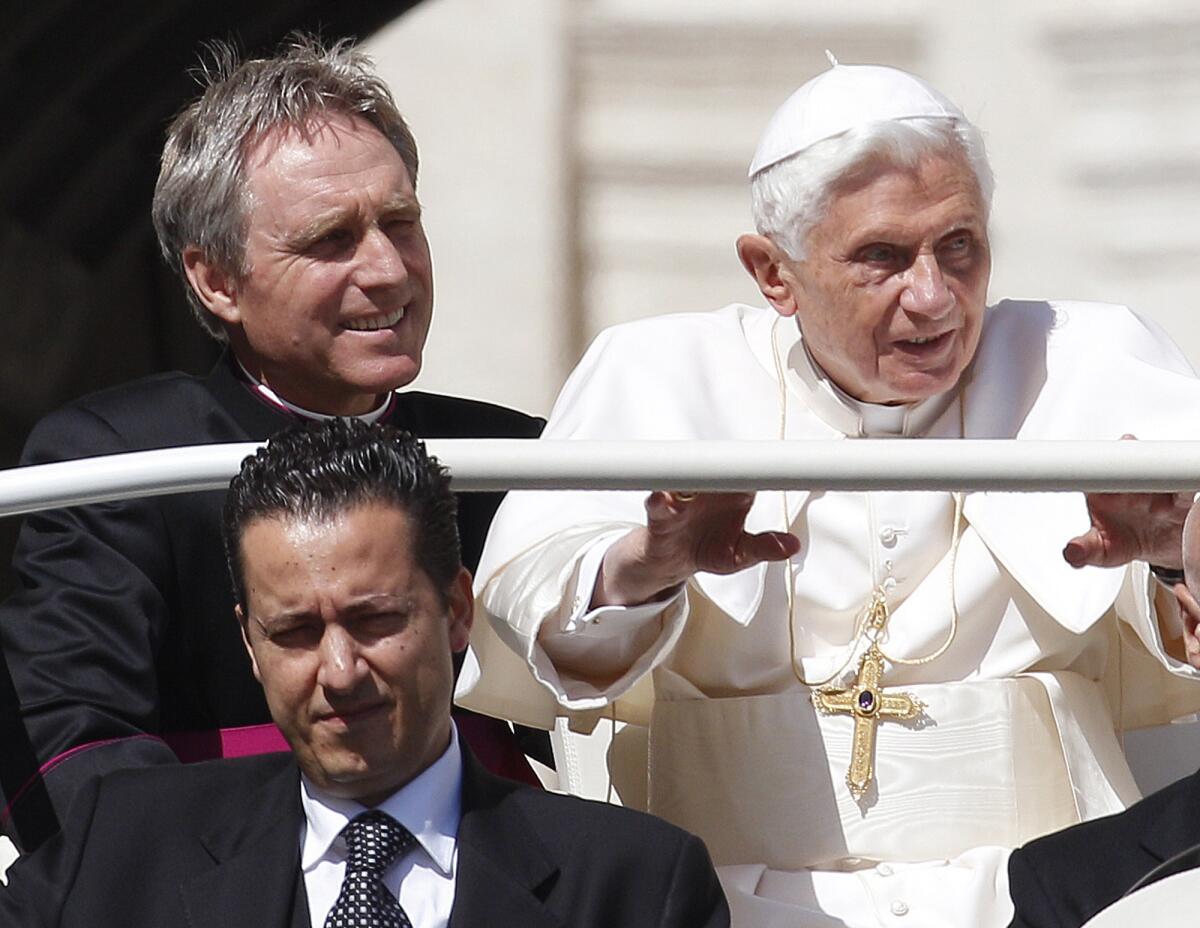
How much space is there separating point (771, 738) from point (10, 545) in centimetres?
315

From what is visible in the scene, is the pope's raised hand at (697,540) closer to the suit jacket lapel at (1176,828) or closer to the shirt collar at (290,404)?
the suit jacket lapel at (1176,828)

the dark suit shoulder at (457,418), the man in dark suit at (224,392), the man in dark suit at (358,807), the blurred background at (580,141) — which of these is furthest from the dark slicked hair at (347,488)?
the blurred background at (580,141)

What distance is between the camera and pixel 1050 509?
146 inches

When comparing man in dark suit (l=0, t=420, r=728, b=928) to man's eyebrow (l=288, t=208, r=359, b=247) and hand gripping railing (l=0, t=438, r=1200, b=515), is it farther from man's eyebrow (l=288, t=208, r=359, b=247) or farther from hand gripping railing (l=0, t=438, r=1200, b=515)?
man's eyebrow (l=288, t=208, r=359, b=247)

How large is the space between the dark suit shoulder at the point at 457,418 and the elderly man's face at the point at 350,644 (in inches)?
42.4

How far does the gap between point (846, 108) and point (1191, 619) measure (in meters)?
1.05

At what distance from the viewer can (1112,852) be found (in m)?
3.03

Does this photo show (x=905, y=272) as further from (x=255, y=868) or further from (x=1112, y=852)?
(x=255, y=868)

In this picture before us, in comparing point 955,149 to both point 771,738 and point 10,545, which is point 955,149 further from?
point 10,545

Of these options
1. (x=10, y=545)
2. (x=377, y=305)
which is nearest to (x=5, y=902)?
(x=377, y=305)

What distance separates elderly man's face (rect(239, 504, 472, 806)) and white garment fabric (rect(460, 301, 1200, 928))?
527mm

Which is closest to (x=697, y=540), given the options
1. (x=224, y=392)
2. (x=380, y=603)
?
(x=380, y=603)

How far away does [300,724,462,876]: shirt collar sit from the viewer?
2928 mm

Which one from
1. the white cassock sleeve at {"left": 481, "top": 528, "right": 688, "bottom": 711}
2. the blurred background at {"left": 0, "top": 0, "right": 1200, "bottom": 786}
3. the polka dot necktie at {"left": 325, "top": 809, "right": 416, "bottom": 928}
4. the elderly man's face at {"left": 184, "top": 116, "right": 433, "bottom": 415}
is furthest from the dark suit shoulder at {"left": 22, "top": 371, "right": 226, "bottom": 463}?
the blurred background at {"left": 0, "top": 0, "right": 1200, "bottom": 786}
